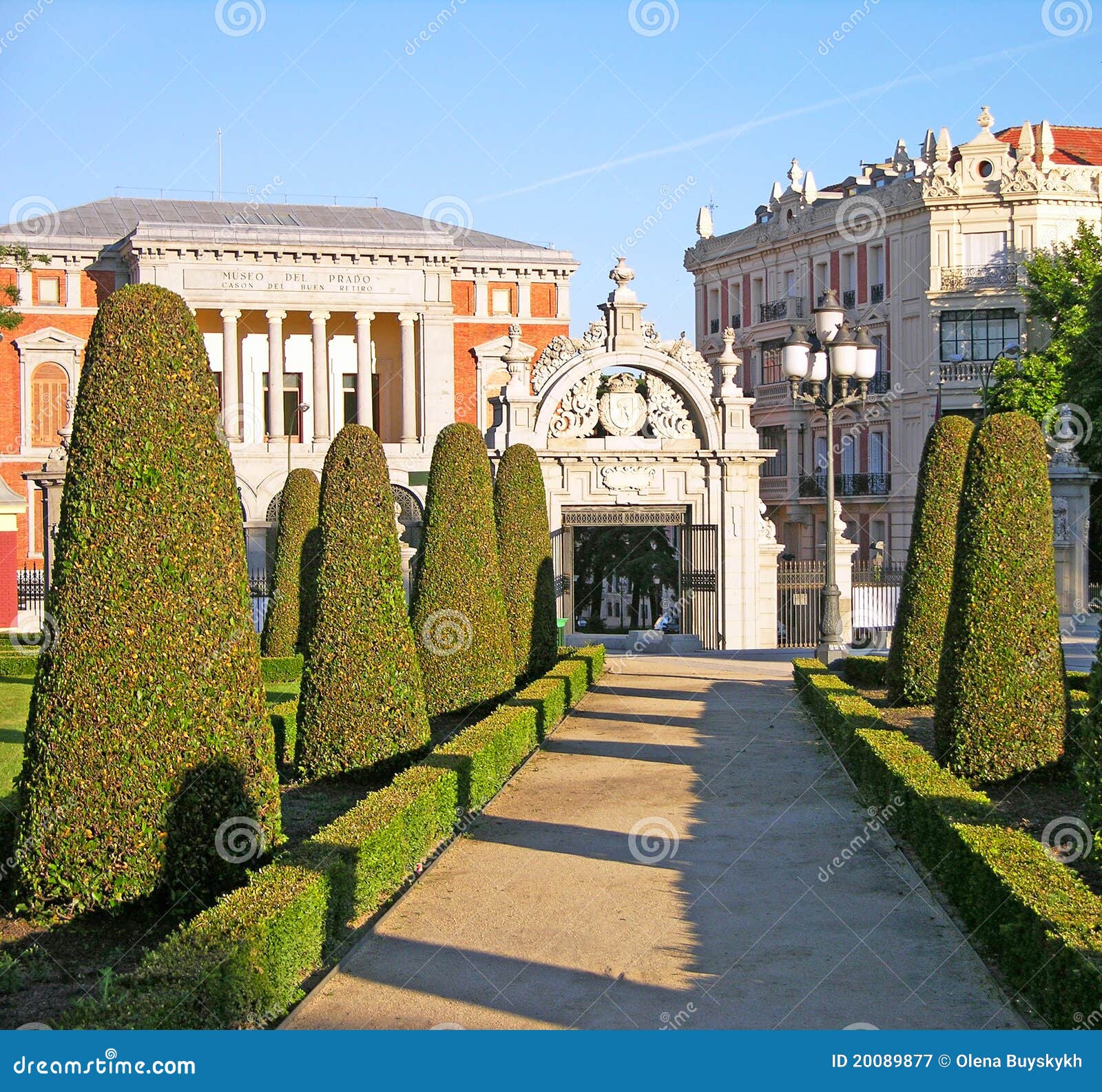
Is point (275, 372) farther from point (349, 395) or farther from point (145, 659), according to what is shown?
point (145, 659)

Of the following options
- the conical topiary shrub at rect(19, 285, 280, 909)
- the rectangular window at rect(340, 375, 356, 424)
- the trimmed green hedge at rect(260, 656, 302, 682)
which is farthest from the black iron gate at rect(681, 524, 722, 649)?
the rectangular window at rect(340, 375, 356, 424)

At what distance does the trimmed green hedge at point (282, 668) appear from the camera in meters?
25.2

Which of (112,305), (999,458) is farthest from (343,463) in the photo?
(999,458)

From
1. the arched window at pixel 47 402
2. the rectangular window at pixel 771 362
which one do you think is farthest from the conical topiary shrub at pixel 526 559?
the arched window at pixel 47 402

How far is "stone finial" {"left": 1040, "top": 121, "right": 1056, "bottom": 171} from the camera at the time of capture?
49.4 m

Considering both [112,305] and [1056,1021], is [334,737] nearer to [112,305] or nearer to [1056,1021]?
[112,305]

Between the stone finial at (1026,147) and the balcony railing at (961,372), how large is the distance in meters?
7.04

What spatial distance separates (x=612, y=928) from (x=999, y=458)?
696 centimetres

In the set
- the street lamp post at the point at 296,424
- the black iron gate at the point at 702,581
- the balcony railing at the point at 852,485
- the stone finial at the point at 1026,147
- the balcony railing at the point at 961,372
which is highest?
the stone finial at the point at 1026,147

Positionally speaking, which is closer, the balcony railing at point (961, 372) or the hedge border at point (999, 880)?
the hedge border at point (999, 880)

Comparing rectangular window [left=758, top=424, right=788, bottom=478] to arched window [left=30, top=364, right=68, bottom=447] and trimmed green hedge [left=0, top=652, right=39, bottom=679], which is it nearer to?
arched window [left=30, top=364, right=68, bottom=447]

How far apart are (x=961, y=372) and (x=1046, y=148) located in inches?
331

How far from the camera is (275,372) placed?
53.2 m

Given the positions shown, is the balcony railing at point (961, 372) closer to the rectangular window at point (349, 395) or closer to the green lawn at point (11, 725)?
the rectangular window at point (349, 395)
